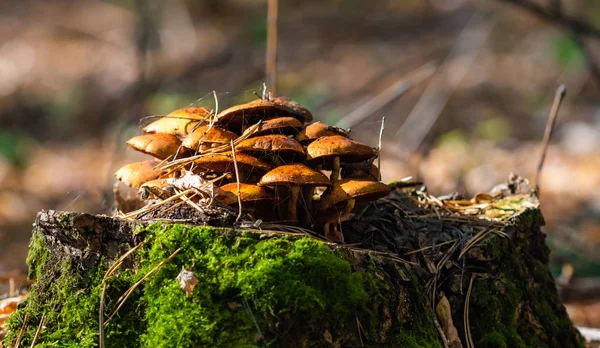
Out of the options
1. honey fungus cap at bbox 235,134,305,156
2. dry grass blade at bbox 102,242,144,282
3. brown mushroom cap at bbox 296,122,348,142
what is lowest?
dry grass blade at bbox 102,242,144,282

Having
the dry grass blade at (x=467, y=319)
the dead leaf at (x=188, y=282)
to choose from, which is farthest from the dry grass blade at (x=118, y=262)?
the dry grass blade at (x=467, y=319)

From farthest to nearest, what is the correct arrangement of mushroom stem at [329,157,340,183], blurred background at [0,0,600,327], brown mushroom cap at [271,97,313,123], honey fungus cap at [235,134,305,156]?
1. blurred background at [0,0,600,327]
2. brown mushroom cap at [271,97,313,123]
3. mushroom stem at [329,157,340,183]
4. honey fungus cap at [235,134,305,156]

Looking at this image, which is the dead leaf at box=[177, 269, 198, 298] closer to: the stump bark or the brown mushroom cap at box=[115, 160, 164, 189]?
the stump bark

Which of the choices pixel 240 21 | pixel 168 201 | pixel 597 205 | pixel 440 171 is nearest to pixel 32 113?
pixel 240 21

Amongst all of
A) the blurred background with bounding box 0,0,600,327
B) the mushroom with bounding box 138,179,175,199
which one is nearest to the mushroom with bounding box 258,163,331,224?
the mushroom with bounding box 138,179,175,199

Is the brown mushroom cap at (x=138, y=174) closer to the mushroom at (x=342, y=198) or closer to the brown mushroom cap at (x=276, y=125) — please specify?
the brown mushroom cap at (x=276, y=125)

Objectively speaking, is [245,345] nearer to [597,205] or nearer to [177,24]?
[597,205]

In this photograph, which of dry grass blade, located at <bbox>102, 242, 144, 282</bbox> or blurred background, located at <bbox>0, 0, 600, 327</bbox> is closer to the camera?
dry grass blade, located at <bbox>102, 242, 144, 282</bbox>
